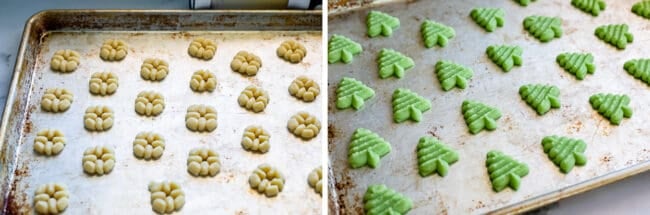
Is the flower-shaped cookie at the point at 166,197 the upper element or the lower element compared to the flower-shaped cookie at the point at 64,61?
lower

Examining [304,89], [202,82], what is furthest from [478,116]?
[202,82]

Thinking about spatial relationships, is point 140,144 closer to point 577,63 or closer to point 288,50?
point 288,50

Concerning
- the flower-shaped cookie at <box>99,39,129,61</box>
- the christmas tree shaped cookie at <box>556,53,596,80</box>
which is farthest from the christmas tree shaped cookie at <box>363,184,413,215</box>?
the christmas tree shaped cookie at <box>556,53,596,80</box>

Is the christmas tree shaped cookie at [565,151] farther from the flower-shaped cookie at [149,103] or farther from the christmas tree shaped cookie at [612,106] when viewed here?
the flower-shaped cookie at [149,103]

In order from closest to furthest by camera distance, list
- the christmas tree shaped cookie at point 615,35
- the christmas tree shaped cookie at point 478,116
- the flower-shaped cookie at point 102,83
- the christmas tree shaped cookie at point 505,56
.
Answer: the flower-shaped cookie at point 102,83
the christmas tree shaped cookie at point 478,116
the christmas tree shaped cookie at point 505,56
the christmas tree shaped cookie at point 615,35

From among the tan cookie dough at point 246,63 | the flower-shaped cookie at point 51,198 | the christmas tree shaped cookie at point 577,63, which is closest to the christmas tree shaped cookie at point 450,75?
the christmas tree shaped cookie at point 577,63

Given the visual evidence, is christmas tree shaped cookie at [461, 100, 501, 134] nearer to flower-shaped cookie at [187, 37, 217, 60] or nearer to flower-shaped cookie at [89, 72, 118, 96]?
flower-shaped cookie at [187, 37, 217, 60]

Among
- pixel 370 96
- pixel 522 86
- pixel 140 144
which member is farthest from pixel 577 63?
pixel 140 144
